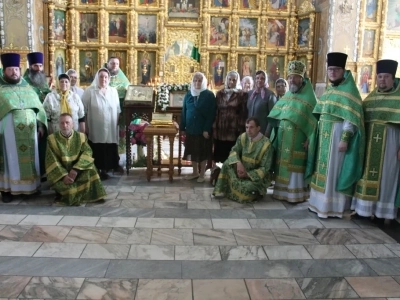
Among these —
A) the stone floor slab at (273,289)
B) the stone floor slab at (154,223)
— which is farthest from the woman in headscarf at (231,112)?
the stone floor slab at (273,289)

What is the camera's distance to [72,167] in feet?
17.5

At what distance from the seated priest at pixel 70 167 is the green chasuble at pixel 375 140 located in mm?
3188

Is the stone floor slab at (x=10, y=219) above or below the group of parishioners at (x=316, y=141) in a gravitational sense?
below

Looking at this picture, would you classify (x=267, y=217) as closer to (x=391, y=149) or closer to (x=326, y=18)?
(x=391, y=149)

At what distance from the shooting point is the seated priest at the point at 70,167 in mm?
5293

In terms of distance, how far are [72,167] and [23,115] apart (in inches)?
35.5

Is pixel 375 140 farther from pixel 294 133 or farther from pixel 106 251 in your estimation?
pixel 106 251

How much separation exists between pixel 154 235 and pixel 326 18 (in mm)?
8042

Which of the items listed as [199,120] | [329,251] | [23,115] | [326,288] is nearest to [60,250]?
[23,115]

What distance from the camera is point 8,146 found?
539 centimetres

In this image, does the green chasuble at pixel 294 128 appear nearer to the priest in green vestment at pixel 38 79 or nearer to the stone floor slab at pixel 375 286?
the stone floor slab at pixel 375 286

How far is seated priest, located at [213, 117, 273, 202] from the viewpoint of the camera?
561 centimetres

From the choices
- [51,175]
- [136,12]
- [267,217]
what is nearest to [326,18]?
[136,12]

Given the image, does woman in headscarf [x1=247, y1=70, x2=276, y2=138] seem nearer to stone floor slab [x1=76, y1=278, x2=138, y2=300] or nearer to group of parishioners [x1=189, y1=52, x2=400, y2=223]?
group of parishioners [x1=189, y1=52, x2=400, y2=223]
